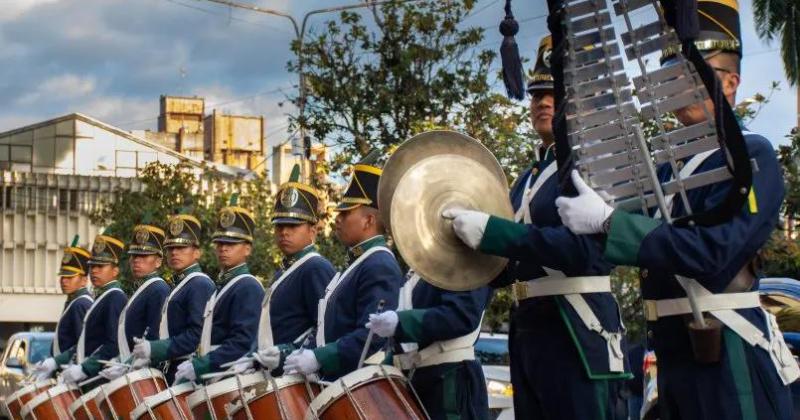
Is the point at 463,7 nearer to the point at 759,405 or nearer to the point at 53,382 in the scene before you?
the point at 53,382

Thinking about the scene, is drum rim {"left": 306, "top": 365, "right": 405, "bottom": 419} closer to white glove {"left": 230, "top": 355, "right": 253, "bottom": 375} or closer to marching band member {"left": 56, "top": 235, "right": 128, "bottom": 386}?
white glove {"left": 230, "top": 355, "right": 253, "bottom": 375}

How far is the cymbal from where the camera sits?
15.8ft

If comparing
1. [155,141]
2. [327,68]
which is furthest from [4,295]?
[327,68]

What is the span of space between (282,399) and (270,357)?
685 mm

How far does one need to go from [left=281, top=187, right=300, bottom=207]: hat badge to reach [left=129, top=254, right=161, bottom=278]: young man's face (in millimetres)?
4043

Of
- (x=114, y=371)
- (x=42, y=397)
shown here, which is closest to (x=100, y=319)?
(x=42, y=397)

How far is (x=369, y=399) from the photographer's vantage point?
21.3 ft

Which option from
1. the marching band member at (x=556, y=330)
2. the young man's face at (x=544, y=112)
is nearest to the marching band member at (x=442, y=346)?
the marching band member at (x=556, y=330)

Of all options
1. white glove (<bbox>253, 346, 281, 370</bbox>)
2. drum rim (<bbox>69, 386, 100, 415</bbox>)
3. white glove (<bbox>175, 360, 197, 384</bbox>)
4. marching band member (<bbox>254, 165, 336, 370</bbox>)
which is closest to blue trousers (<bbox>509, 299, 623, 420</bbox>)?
white glove (<bbox>253, 346, 281, 370</bbox>)

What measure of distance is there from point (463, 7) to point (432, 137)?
1049cm

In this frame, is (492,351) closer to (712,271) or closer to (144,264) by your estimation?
(144,264)

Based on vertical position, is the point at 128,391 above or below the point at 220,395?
below

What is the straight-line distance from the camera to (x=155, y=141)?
58.2 metres

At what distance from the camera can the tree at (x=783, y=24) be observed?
3303 cm
